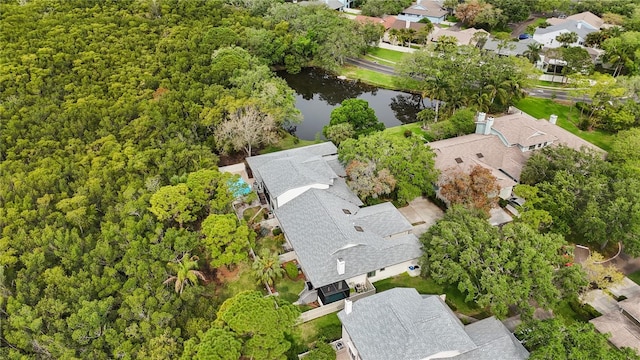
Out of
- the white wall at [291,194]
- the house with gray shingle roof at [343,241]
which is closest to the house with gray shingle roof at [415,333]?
the house with gray shingle roof at [343,241]

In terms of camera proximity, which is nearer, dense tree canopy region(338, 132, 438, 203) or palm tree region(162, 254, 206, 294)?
palm tree region(162, 254, 206, 294)

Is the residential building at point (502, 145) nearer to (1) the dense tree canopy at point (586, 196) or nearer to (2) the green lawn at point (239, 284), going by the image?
(1) the dense tree canopy at point (586, 196)

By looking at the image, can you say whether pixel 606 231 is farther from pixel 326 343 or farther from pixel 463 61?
pixel 463 61

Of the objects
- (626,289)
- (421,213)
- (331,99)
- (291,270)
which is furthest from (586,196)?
(331,99)

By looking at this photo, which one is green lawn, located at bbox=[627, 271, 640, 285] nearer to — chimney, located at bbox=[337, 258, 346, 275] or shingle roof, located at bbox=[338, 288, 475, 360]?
shingle roof, located at bbox=[338, 288, 475, 360]

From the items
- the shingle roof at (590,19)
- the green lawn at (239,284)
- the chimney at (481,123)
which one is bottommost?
the green lawn at (239,284)

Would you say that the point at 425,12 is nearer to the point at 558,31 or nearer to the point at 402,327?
the point at 558,31

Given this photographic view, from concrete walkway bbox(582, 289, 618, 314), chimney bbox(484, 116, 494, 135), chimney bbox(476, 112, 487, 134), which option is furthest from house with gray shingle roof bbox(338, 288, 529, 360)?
chimney bbox(476, 112, 487, 134)
